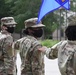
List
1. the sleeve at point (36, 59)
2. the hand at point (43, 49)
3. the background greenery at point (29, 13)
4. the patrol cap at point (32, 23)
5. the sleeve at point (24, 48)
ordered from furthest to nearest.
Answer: the background greenery at point (29, 13) < the patrol cap at point (32, 23) < the sleeve at point (24, 48) < the sleeve at point (36, 59) < the hand at point (43, 49)

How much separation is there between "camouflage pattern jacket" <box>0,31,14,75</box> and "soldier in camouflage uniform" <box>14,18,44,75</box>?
0.19 m

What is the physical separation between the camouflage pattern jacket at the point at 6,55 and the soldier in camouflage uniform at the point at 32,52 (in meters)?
0.19

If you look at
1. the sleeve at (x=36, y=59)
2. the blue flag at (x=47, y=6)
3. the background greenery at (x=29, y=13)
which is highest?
the background greenery at (x=29, y=13)

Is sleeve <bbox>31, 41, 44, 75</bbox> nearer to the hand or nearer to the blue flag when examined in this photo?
the hand

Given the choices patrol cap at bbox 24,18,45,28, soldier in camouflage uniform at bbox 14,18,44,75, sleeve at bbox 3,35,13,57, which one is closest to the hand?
soldier in camouflage uniform at bbox 14,18,44,75

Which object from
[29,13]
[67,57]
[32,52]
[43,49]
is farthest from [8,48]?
[29,13]

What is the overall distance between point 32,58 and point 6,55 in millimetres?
481

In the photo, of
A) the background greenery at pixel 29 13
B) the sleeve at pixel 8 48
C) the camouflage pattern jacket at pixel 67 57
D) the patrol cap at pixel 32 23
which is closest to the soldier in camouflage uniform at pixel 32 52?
the patrol cap at pixel 32 23

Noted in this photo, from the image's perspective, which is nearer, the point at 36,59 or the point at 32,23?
the point at 36,59

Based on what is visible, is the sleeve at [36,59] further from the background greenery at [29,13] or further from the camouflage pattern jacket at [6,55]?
the background greenery at [29,13]

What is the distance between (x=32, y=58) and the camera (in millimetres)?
5637

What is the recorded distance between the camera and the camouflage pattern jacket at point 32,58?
220 inches

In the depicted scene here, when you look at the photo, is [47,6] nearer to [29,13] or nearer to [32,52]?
[32,52]

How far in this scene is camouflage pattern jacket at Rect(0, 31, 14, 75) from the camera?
589 centimetres
